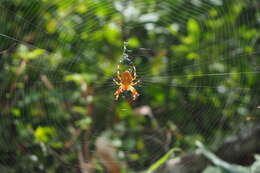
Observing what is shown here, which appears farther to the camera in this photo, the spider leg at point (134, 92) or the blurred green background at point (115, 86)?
the spider leg at point (134, 92)

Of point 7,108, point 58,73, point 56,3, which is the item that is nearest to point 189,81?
point 58,73

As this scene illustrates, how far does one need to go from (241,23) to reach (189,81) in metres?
0.82

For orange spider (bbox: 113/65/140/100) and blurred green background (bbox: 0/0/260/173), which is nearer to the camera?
blurred green background (bbox: 0/0/260/173)

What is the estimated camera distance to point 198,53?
2.93 meters

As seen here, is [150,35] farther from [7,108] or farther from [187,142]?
[7,108]

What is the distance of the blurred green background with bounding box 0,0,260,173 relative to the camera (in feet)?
8.32

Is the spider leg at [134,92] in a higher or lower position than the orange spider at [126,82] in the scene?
lower

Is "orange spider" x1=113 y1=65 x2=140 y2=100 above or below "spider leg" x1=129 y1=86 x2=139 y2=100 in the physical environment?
above

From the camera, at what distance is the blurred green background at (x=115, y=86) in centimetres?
254

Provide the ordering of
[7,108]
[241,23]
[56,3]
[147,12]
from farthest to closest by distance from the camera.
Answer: [241,23] < [147,12] < [7,108] < [56,3]

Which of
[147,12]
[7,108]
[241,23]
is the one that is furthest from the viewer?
[241,23]

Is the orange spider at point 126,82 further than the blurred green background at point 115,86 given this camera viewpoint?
Yes

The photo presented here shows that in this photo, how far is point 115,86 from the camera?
2771 millimetres

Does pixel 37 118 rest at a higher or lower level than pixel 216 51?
lower
